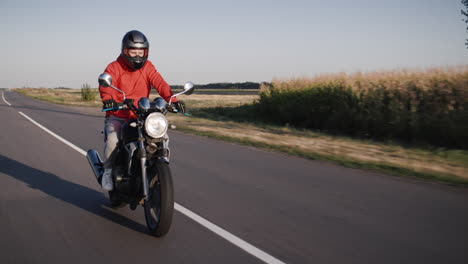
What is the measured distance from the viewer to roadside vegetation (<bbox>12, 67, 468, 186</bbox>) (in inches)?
383

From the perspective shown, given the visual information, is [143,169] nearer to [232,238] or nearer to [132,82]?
[232,238]

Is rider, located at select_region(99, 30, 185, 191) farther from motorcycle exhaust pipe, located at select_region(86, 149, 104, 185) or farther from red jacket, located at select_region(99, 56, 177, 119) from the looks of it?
motorcycle exhaust pipe, located at select_region(86, 149, 104, 185)

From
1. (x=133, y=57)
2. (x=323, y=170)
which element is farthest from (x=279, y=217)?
(x=323, y=170)

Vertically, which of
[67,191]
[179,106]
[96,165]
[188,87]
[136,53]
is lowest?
[67,191]

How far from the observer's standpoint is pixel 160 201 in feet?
14.3

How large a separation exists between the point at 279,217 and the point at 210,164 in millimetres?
3823

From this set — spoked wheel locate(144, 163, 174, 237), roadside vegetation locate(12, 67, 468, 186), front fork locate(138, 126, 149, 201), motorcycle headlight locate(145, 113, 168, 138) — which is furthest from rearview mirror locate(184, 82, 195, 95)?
roadside vegetation locate(12, 67, 468, 186)

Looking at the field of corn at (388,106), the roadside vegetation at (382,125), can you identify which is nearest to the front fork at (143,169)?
the roadside vegetation at (382,125)

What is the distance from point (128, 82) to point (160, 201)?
173 centimetres

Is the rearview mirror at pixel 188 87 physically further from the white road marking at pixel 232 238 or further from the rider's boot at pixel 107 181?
the white road marking at pixel 232 238

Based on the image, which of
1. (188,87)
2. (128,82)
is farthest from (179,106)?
(128,82)

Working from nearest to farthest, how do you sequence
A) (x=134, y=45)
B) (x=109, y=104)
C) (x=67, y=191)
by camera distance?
(x=109, y=104)
(x=134, y=45)
(x=67, y=191)

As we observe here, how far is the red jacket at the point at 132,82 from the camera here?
5.27 m

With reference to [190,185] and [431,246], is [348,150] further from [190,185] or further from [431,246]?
[431,246]
